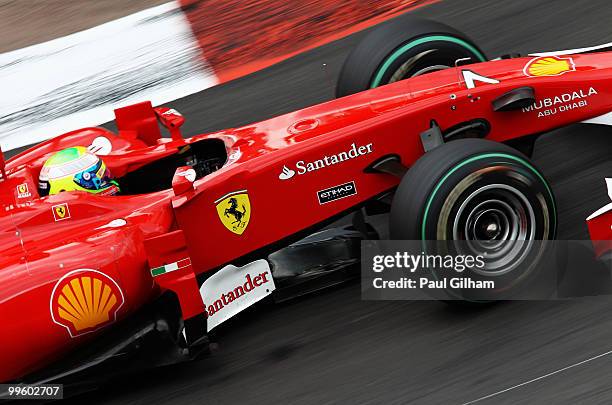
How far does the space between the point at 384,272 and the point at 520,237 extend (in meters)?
0.77

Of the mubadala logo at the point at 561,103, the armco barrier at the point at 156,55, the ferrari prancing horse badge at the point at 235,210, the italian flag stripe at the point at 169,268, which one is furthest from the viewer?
the armco barrier at the point at 156,55

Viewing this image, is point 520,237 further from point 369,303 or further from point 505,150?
point 369,303

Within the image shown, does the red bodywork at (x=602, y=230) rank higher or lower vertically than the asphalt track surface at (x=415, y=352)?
higher

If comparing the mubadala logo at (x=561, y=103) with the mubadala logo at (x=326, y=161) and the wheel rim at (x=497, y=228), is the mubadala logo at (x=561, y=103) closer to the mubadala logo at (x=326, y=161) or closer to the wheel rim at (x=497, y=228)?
the wheel rim at (x=497, y=228)

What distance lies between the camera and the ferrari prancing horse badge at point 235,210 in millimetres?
4781

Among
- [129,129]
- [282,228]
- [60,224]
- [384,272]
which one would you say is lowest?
[384,272]

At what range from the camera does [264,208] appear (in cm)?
486

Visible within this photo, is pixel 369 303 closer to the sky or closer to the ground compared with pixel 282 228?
closer to the ground

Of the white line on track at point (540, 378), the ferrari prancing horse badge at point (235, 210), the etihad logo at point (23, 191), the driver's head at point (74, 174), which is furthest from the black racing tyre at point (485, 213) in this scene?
the etihad logo at point (23, 191)

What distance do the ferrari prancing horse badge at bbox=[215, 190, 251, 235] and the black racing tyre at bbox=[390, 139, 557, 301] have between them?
2.50ft

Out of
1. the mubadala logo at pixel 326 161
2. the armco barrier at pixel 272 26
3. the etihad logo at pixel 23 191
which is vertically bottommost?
the mubadala logo at pixel 326 161

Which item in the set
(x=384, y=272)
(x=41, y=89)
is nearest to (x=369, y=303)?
(x=384, y=272)

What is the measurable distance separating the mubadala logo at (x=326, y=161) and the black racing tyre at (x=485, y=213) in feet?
1.37

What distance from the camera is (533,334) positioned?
14.7ft
